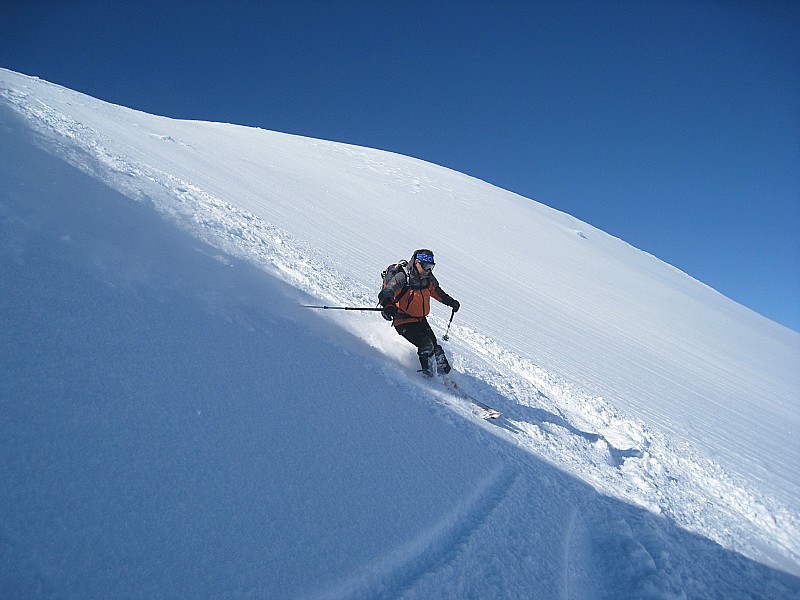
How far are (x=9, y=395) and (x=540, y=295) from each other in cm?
1281

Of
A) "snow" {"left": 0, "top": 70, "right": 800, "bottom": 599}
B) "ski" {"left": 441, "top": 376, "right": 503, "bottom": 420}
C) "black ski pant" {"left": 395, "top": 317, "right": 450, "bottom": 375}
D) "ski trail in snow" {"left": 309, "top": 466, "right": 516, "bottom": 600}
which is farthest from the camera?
"black ski pant" {"left": 395, "top": 317, "right": 450, "bottom": 375}

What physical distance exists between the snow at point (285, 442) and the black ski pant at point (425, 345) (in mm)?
275

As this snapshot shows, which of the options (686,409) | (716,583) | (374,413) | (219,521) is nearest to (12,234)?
(219,521)

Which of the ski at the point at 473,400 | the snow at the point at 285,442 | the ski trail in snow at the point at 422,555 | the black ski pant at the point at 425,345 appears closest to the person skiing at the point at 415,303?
the black ski pant at the point at 425,345

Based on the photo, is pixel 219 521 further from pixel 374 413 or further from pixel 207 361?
pixel 374 413

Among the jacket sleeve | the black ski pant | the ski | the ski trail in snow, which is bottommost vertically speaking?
the ski trail in snow

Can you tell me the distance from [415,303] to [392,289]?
14.0 inches

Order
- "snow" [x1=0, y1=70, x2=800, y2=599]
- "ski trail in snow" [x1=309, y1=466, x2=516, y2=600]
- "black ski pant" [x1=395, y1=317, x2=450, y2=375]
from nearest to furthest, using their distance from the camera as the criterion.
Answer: "snow" [x1=0, y1=70, x2=800, y2=599]
"ski trail in snow" [x1=309, y1=466, x2=516, y2=600]
"black ski pant" [x1=395, y1=317, x2=450, y2=375]

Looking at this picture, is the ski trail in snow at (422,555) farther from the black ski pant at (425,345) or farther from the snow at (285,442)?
the black ski pant at (425,345)

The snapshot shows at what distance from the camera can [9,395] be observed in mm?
2236

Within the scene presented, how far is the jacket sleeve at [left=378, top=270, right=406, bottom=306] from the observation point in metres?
5.13

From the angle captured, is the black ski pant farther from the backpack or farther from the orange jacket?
the backpack

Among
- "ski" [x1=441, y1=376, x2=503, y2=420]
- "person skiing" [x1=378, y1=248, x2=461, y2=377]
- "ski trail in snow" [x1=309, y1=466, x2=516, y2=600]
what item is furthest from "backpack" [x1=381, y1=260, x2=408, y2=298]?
"ski trail in snow" [x1=309, y1=466, x2=516, y2=600]

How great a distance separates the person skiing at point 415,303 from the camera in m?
5.10
